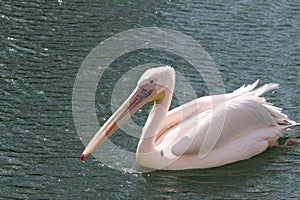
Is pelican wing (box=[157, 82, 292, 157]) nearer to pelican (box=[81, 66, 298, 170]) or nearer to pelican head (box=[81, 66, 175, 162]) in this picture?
pelican (box=[81, 66, 298, 170])

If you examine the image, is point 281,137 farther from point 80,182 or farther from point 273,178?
point 80,182

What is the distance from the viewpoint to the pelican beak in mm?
5602

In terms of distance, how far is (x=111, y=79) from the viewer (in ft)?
23.1

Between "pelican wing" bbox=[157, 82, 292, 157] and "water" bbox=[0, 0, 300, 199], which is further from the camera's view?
"pelican wing" bbox=[157, 82, 292, 157]

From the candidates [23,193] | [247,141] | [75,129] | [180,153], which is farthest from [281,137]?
[23,193]

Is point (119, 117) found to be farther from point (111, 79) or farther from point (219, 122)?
point (111, 79)

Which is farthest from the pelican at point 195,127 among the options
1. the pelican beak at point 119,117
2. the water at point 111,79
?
the water at point 111,79

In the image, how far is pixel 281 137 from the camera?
6270 millimetres

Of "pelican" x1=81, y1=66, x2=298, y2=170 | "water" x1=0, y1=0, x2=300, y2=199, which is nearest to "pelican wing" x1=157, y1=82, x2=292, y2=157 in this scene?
"pelican" x1=81, y1=66, x2=298, y2=170

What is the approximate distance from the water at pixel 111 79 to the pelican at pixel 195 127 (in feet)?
0.35

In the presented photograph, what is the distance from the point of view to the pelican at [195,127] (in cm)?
574

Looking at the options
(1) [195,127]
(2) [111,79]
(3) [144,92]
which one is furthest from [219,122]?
(2) [111,79]

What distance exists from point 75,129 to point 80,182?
30.5 inches

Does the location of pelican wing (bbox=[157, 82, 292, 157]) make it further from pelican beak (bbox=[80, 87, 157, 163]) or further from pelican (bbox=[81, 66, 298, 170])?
pelican beak (bbox=[80, 87, 157, 163])
